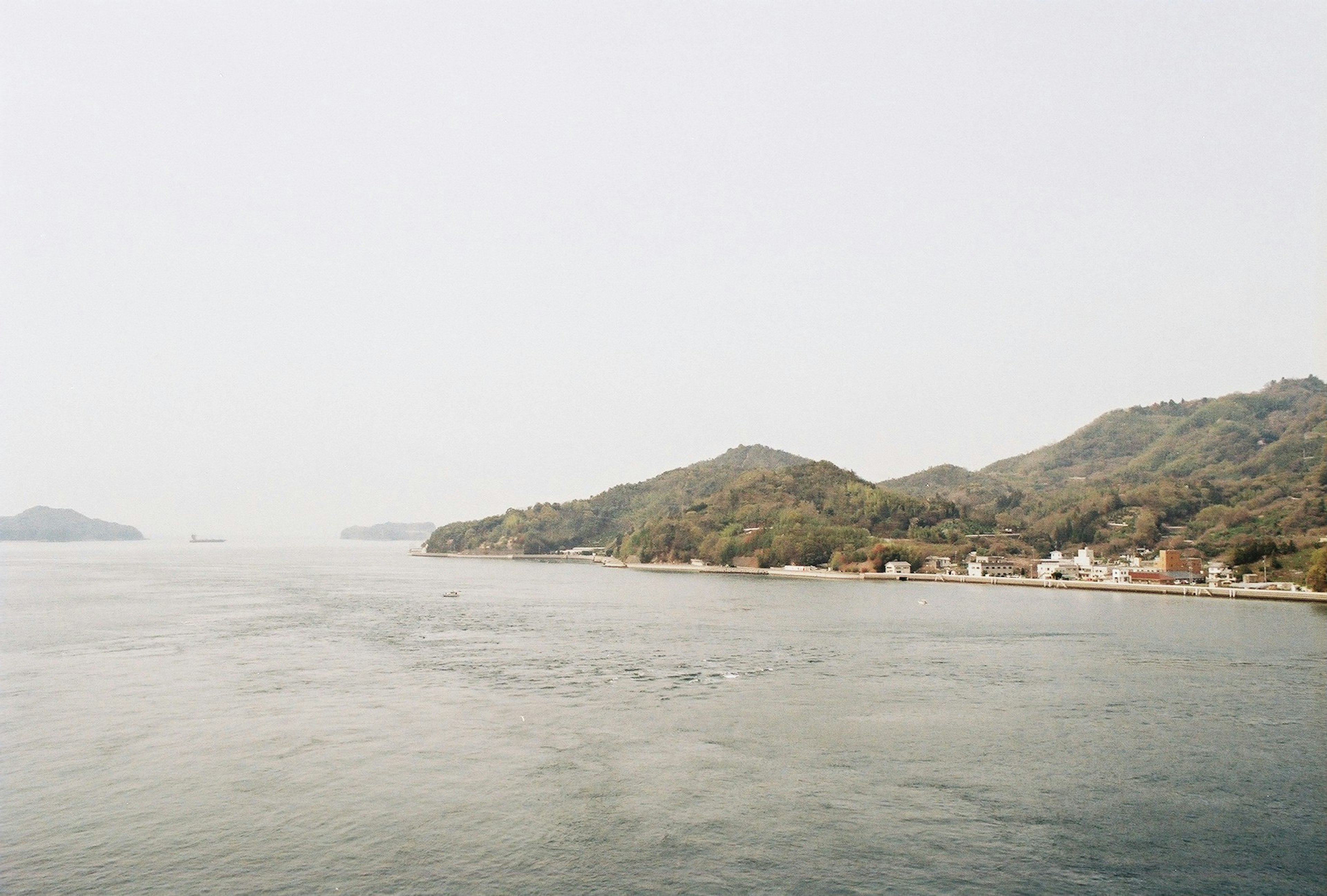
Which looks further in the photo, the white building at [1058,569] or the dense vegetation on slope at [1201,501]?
the dense vegetation on slope at [1201,501]

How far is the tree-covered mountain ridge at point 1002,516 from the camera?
113 meters

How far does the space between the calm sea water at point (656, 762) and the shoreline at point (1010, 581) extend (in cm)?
3001

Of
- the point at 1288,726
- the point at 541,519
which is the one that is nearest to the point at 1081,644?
the point at 1288,726

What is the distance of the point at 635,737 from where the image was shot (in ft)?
78.3

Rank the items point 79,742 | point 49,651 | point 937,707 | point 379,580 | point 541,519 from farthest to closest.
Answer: point 541,519 < point 379,580 < point 49,651 < point 937,707 < point 79,742

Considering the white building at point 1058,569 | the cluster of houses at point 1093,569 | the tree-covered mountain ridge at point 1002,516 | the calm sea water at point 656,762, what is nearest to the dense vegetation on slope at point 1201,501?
the tree-covered mountain ridge at point 1002,516

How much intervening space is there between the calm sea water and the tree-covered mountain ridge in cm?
6583

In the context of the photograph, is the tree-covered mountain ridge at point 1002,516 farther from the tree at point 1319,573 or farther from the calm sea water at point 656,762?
the calm sea water at point 656,762

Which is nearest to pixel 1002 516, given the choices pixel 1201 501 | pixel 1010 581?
pixel 1201 501

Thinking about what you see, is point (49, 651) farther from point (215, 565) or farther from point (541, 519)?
point (541, 519)

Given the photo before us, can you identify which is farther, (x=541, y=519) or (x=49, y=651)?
(x=541, y=519)

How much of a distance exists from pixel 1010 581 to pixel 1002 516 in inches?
2238

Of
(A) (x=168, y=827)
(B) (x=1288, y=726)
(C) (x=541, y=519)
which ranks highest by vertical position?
(C) (x=541, y=519)

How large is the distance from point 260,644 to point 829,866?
110 ft
